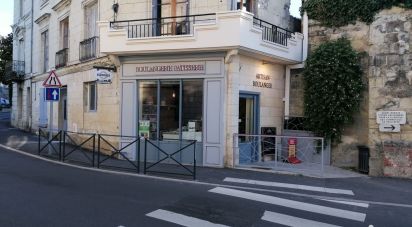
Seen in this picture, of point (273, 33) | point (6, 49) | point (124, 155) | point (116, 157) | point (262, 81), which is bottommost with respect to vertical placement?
point (116, 157)

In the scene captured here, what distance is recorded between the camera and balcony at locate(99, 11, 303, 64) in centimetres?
1157

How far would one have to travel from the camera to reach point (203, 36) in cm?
1183

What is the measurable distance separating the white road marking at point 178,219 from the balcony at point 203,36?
597 centimetres

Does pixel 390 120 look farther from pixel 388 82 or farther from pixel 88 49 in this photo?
pixel 88 49

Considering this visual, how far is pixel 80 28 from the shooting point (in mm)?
16750

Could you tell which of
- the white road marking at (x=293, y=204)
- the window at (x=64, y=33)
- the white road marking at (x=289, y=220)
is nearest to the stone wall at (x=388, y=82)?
the white road marking at (x=293, y=204)

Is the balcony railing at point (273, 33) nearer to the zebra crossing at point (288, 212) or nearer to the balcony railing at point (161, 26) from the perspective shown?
the balcony railing at point (161, 26)

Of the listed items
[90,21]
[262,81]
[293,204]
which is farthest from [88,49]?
[293,204]

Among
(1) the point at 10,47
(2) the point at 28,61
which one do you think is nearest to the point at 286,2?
(2) the point at 28,61

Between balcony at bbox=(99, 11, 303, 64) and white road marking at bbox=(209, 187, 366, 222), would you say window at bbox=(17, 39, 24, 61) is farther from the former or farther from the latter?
white road marking at bbox=(209, 187, 366, 222)

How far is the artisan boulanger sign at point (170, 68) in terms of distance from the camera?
41.1ft

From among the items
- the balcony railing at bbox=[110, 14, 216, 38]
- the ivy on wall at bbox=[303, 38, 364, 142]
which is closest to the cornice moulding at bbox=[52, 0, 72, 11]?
the balcony railing at bbox=[110, 14, 216, 38]

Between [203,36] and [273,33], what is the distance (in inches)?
106

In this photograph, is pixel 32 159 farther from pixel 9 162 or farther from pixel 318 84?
pixel 318 84
